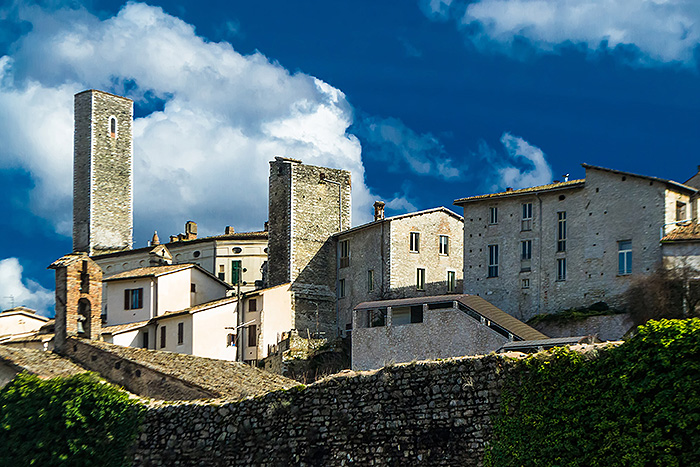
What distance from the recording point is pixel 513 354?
17531 millimetres

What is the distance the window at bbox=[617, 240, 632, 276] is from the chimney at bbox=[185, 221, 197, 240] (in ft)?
163

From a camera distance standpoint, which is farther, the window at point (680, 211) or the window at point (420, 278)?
the window at point (420, 278)

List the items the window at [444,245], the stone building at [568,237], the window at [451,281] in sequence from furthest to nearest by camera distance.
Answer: the window at [444,245]
the window at [451,281]
the stone building at [568,237]

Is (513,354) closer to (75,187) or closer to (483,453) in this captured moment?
(483,453)

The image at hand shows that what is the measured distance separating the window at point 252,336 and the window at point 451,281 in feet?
42.6

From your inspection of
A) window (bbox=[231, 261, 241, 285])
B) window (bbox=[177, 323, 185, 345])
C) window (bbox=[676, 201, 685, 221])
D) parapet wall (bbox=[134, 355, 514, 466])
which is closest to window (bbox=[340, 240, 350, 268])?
window (bbox=[177, 323, 185, 345])

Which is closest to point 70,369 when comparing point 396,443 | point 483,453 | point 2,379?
point 2,379

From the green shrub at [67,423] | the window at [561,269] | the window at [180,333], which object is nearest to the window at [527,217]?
the window at [561,269]

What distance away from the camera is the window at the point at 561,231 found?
57.4 meters

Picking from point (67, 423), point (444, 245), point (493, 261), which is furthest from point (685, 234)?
point (67, 423)

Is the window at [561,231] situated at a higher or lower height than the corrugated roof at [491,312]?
higher

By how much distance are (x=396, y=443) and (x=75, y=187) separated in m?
87.5

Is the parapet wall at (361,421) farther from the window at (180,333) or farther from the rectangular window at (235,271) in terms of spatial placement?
the rectangular window at (235,271)

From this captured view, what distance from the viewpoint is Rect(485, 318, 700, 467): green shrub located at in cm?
1466
